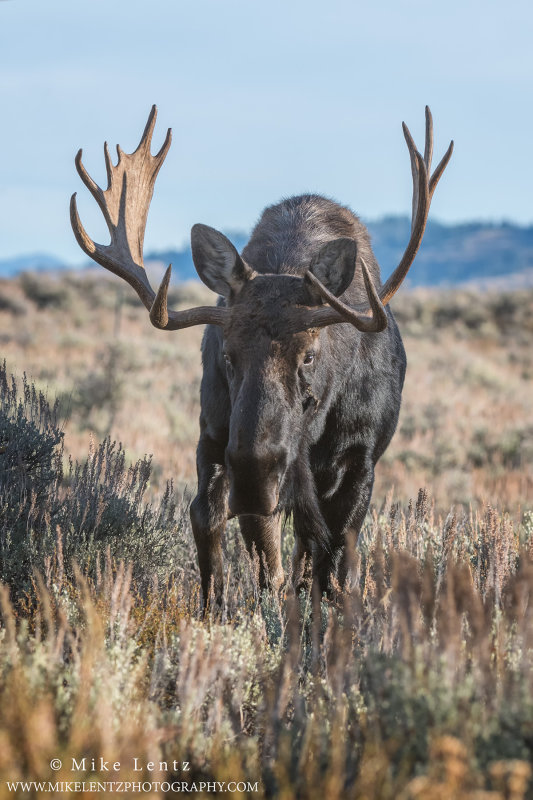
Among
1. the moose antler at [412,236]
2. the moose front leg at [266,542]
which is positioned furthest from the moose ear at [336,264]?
the moose front leg at [266,542]

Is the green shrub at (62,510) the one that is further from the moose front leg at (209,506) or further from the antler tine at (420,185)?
the antler tine at (420,185)

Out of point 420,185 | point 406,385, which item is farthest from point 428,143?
point 406,385

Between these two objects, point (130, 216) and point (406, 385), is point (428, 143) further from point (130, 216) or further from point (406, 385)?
point (406, 385)

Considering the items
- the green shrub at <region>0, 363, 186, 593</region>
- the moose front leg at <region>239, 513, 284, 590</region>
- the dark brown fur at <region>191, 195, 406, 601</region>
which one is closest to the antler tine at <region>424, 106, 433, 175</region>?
the dark brown fur at <region>191, 195, 406, 601</region>

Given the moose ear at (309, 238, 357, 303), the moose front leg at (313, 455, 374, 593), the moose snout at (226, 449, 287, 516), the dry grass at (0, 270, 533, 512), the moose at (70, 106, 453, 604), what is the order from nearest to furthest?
the moose snout at (226, 449, 287, 516) → the moose at (70, 106, 453, 604) → the moose ear at (309, 238, 357, 303) → the moose front leg at (313, 455, 374, 593) → the dry grass at (0, 270, 533, 512)

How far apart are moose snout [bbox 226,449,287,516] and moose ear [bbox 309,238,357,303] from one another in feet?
2.73

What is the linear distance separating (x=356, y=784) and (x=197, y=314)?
2.18m

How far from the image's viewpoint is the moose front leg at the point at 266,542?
393cm

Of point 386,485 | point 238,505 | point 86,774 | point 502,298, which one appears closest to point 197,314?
point 238,505

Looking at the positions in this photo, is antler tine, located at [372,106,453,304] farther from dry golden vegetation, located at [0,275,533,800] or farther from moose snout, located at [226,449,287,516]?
dry golden vegetation, located at [0,275,533,800]

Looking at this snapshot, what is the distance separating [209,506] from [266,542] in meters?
0.33

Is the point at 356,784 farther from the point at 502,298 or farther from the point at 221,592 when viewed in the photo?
the point at 502,298

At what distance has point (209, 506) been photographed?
13.0 feet

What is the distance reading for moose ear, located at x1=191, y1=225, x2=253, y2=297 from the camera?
3664mm
